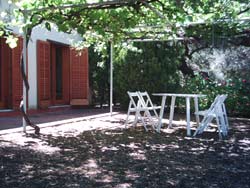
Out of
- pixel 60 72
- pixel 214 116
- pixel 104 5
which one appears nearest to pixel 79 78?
pixel 60 72

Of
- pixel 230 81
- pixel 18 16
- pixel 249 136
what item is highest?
pixel 18 16

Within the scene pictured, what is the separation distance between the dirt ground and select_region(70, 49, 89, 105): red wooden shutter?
19.3 feet

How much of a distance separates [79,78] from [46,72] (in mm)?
1480

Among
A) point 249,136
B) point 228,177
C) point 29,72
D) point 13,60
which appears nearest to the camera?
point 228,177

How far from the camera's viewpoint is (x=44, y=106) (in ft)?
37.5

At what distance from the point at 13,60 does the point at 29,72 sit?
85cm

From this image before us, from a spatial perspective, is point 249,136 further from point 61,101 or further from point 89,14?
point 61,101

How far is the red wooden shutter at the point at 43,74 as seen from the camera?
36.7ft

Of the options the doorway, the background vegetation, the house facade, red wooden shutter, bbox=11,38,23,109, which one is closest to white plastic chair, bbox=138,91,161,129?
the background vegetation

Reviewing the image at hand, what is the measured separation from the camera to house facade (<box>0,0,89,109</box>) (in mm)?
10023

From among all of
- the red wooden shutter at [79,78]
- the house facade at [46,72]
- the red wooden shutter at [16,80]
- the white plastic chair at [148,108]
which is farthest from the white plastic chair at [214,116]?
the red wooden shutter at [79,78]

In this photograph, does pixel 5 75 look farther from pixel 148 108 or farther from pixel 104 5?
pixel 104 5

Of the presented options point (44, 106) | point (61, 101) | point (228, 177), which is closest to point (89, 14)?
point (228, 177)

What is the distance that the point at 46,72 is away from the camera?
38.0ft
